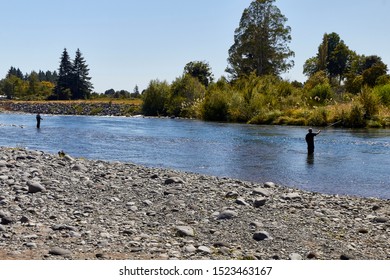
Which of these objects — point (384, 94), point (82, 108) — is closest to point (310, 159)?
point (384, 94)

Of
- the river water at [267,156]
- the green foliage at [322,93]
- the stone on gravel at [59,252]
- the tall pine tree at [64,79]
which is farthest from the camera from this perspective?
the tall pine tree at [64,79]

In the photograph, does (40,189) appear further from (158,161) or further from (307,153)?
(307,153)

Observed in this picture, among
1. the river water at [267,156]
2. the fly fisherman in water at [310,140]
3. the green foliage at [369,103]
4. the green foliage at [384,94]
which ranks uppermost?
the green foliage at [384,94]

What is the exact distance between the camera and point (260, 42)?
268 ft

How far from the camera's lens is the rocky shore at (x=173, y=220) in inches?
281

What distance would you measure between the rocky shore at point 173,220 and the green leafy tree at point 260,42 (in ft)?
235

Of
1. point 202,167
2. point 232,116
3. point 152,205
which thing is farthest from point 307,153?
point 232,116

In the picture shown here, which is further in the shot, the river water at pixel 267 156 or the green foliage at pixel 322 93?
the green foliage at pixel 322 93

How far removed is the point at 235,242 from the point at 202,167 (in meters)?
12.1

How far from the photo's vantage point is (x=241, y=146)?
93.2 ft

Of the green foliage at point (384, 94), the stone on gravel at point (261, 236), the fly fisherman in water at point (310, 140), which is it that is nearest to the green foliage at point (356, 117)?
the green foliage at point (384, 94)

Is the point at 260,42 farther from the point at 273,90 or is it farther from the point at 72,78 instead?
the point at 72,78

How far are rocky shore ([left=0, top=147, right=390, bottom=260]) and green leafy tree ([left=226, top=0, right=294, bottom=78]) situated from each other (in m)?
71.6

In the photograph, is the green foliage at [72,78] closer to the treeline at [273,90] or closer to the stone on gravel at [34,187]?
the treeline at [273,90]
